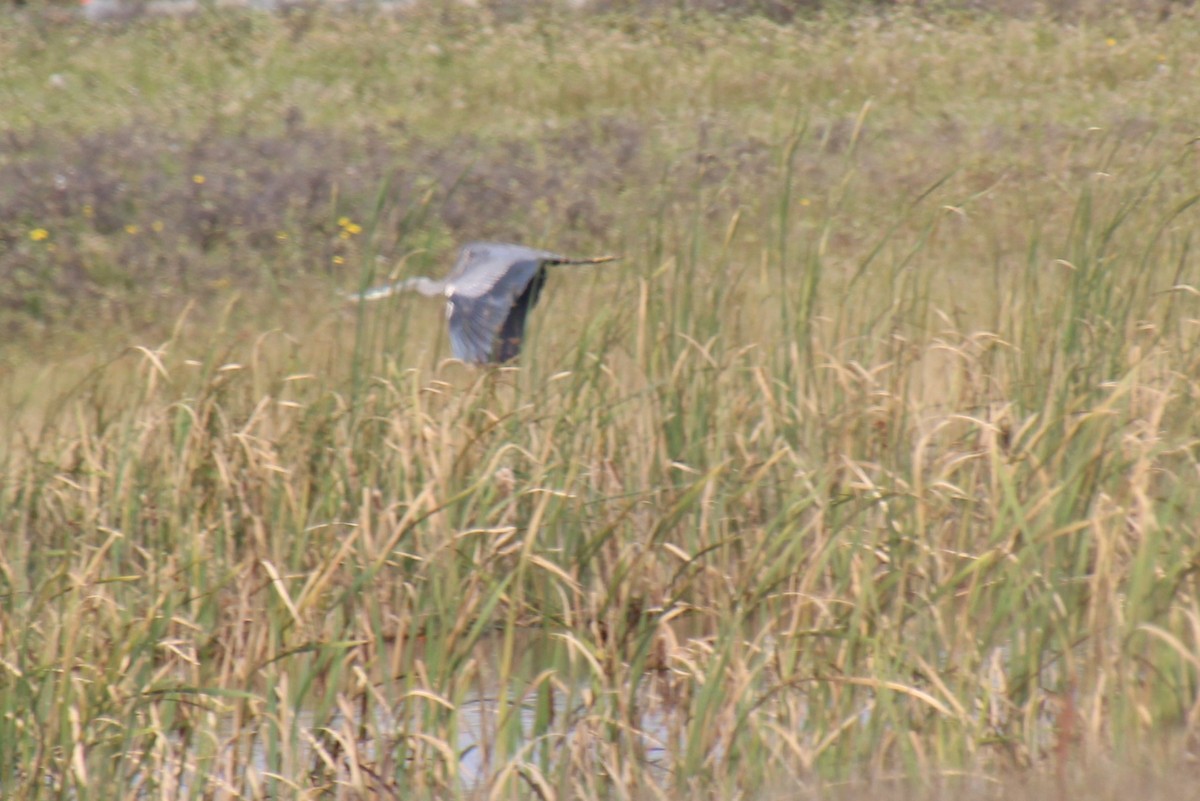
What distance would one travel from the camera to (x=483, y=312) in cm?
482

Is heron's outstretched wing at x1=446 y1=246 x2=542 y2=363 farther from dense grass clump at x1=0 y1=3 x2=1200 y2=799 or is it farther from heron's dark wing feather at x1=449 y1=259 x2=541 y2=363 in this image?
dense grass clump at x1=0 y1=3 x2=1200 y2=799

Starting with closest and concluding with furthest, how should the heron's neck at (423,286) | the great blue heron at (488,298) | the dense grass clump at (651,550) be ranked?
the dense grass clump at (651,550) → the heron's neck at (423,286) → the great blue heron at (488,298)

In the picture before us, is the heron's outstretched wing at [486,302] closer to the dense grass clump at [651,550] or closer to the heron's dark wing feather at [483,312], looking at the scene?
the heron's dark wing feather at [483,312]

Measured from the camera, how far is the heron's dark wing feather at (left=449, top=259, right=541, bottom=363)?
483 centimetres

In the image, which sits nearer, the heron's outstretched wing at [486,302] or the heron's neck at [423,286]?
the heron's neck at [423,286]

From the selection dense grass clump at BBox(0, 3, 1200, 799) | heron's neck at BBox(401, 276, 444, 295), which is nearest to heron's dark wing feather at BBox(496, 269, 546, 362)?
dense grass clump at BBox(0, 3, 1200, 799)

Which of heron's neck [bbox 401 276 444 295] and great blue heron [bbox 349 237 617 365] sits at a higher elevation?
heron's neck [bbox 401 276 444 295]

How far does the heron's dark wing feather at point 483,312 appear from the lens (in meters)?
4.83

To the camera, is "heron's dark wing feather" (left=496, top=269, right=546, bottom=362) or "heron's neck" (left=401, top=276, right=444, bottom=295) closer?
"heron's neck" (left=401, top=276, right=444, bottom=295)

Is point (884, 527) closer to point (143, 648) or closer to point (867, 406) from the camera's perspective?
point (867, 406)

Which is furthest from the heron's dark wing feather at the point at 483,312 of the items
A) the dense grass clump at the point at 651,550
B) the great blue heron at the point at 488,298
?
the dense grass clump at the point at 651,550

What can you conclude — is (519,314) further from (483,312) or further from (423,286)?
(423,286)

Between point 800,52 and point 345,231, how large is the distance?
5.47 meters

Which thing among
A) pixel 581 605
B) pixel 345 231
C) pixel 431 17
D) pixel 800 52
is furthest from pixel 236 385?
pixel 431 17
